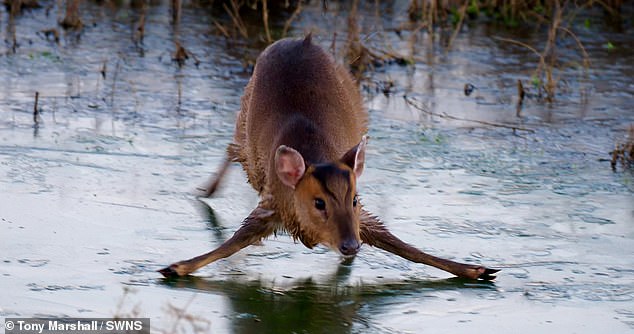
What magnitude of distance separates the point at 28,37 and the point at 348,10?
334cm

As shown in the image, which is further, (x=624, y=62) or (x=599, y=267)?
(x=624, y=62)

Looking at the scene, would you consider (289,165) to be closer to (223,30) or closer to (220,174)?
(220,174)

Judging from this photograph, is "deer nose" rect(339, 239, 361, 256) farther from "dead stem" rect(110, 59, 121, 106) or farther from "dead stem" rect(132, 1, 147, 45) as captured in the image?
"dead stem" rect(132, 1, 147, 45)

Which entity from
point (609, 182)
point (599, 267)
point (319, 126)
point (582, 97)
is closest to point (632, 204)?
point (609, 182)

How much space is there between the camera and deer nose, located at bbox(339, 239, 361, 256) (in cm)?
576

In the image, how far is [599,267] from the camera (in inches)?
257

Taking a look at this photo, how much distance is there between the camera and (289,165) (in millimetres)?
6062

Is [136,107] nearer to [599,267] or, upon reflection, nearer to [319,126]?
[319,126]

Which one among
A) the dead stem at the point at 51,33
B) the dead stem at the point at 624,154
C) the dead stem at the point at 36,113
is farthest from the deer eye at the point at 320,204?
the dead stem at the point at 51,33

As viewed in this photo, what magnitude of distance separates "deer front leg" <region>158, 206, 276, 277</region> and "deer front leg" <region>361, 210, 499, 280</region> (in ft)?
1.55
